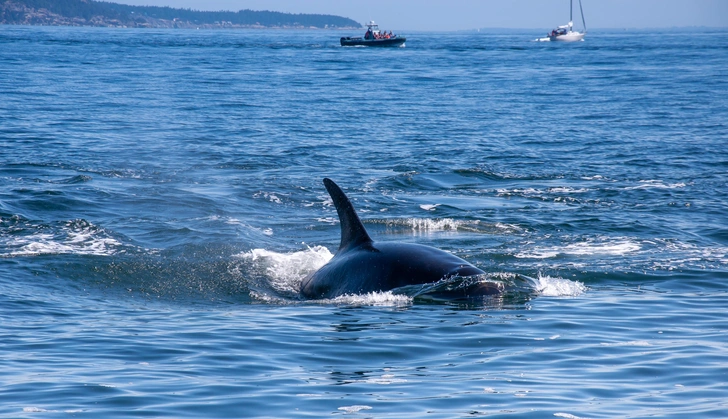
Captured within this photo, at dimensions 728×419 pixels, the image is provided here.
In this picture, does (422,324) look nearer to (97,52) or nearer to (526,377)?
(526,377)

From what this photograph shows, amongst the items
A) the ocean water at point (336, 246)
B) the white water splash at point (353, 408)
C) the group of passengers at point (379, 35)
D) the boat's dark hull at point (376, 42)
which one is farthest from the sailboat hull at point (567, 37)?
the white water splash at point (353, 408)

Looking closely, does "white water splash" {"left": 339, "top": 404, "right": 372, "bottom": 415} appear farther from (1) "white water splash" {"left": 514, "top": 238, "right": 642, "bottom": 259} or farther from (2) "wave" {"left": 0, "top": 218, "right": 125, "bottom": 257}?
(2) "wave" {"left": 0, "top": 218, "right": 125, "bottom": 257}

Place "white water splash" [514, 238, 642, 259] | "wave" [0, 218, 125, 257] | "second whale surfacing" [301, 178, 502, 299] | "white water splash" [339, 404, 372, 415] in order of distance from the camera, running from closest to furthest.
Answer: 1. "white water splash" [339, 404, 372, 415]
2. "second whale surfacing" [301, 178, 502, 299]
3. "wave" [0, 218, 125, 257]
4. "white water splash" [514, 238, 642, 259]

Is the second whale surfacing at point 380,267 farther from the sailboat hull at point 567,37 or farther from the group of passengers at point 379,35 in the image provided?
the sailboat hull at point 567,37

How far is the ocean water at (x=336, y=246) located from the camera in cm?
746

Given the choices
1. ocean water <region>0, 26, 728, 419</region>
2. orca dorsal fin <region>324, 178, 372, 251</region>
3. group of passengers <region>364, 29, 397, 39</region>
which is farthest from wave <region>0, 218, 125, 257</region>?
group of passengers <region>364, 29, 397, 39</region>

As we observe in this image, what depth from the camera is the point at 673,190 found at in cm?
2070

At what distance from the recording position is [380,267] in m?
10.7

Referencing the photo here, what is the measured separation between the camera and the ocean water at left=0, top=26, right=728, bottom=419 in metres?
7.46

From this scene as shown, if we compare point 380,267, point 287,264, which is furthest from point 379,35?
point 380,267

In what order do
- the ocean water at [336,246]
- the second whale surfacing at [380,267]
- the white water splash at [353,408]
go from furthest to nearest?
the second whale surfacing at [380,267] → the ocean water at [336,246] → the white water splash at [353,408]

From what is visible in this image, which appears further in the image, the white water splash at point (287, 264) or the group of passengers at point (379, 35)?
the group of passengers at point (379, 35)

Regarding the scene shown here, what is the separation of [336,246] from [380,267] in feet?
14.9

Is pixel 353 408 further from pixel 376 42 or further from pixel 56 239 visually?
pixel 376 42
